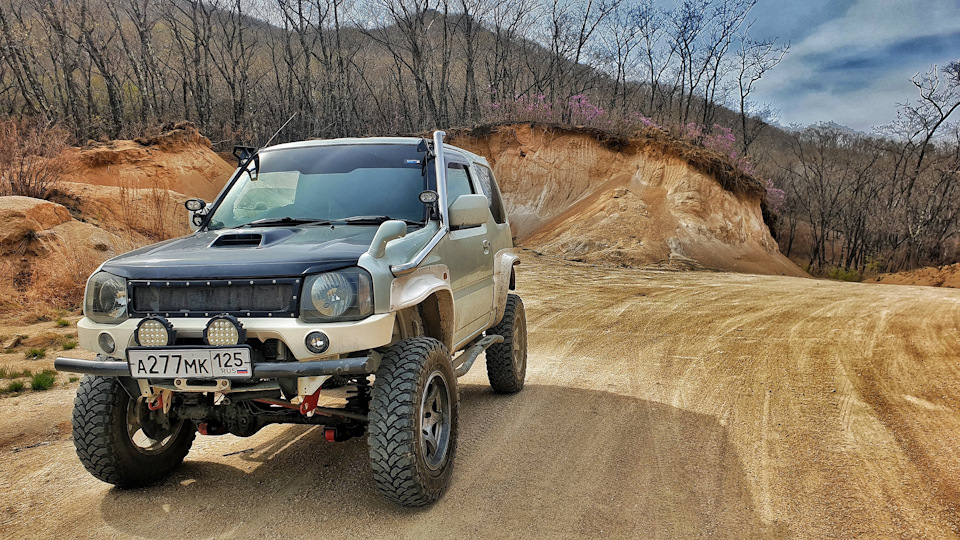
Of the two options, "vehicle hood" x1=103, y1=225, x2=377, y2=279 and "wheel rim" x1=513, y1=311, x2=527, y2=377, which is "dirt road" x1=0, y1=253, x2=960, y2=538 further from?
"vehicle hood" x1=103, y1=225, x2=377, y2=279

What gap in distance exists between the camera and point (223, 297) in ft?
10.3

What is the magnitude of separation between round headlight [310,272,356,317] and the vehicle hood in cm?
6

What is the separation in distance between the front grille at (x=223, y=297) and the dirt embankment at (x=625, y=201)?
16484 mm

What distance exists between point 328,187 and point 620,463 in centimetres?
281

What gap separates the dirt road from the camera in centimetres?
338

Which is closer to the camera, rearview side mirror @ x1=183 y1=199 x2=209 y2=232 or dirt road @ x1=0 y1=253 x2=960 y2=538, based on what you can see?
dirt road @ x1=0 y1=253 x2=960 y2=538

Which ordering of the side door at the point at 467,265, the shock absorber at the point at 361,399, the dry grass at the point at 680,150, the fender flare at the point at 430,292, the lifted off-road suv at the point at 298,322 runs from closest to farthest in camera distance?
the lifted off-road suv at the point at 298,322
the fender flare at the point at 430,292
the shock absorber at the point at 361,399
the side door at the point at 467,265
the dry grass at the point at 680,150

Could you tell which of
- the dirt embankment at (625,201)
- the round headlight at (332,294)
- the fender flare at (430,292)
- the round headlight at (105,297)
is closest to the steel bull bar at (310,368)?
the round headlight at (332,294)

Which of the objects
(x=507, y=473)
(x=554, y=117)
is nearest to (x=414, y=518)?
(x=507, y=473)

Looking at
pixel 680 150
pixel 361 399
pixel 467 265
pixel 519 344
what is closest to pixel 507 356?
pixel 519 344

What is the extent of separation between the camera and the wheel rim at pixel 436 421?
357cm

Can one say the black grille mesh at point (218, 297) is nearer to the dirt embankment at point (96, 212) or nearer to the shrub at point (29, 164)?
the dirt embankment at point (96, 212)

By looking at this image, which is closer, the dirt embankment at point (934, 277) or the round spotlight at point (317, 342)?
the round spotlight at point (317, 342)

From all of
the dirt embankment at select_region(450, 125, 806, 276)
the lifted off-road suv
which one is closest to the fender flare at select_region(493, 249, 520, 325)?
the lifted off-road suv
